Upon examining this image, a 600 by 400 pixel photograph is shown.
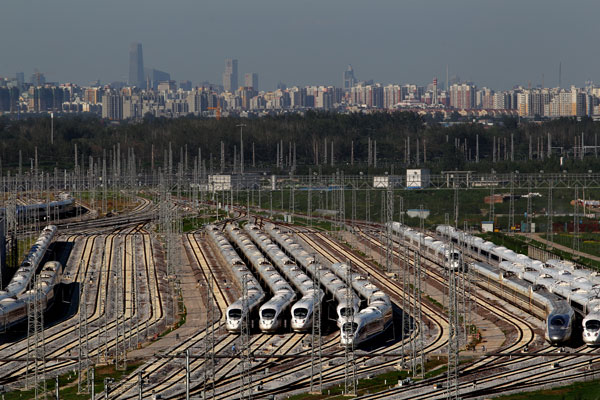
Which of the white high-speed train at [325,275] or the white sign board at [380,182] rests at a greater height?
the white sign board at [380,182]

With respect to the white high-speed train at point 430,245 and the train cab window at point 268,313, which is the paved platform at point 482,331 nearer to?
the white high-speed train at point 430,245

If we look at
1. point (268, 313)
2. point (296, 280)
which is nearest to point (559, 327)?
point (268, 313)

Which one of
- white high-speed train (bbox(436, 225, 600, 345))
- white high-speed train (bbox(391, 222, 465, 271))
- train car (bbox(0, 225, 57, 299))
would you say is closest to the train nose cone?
Answer: white high-speed train (bbox(436, 225, 600, 345))

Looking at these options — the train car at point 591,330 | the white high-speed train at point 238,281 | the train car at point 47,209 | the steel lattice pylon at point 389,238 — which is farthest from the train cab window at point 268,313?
the train car at point 47,209

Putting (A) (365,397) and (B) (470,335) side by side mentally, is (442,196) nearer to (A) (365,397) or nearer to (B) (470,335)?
(B) (470,335)

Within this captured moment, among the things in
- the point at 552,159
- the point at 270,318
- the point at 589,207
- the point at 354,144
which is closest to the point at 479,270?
the point at 270,318

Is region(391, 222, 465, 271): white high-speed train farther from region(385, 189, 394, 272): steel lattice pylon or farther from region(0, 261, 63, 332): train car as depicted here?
region(0, 261, 63, 332): train car

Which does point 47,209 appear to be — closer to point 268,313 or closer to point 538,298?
point 268,313
